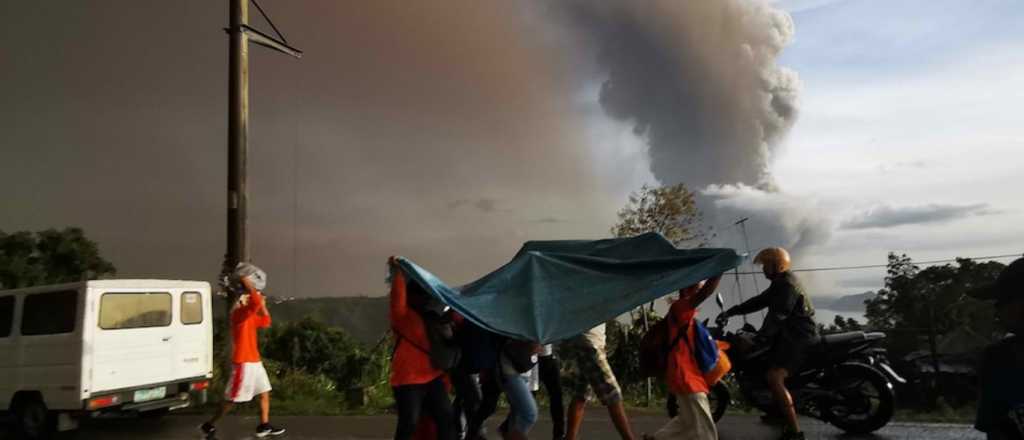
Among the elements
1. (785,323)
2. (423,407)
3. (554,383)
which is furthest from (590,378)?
(785,323)

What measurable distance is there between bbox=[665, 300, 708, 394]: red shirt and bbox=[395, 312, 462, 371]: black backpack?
154 cm

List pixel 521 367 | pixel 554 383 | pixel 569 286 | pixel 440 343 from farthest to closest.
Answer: pixel 554 383 → pixel 569 286 → pixel 521 367 → pixel 440 343

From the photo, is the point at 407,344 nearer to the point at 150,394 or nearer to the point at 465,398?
the point at 465,398

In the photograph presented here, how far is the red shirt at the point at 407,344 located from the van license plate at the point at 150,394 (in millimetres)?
5385

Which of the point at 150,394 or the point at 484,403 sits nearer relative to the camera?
the point at 484,403

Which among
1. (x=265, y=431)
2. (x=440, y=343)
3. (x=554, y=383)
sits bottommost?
(x=265, y=431)

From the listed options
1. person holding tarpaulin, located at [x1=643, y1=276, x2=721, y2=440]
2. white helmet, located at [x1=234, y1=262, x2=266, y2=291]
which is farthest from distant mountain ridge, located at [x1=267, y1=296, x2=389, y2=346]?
person holding tarpaulin, located at [x1=643, y1=276, x2=721, y2=440]

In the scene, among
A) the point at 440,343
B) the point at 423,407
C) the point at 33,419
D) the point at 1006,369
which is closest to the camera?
the point at 1006,369

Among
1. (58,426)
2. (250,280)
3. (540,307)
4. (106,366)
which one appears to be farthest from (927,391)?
(58,426)

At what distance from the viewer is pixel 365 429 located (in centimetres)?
890

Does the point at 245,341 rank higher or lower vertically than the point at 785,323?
higher

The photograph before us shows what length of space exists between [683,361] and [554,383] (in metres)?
1.19

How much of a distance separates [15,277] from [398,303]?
2540 centimetres

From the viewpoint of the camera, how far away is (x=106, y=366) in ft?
28.8
